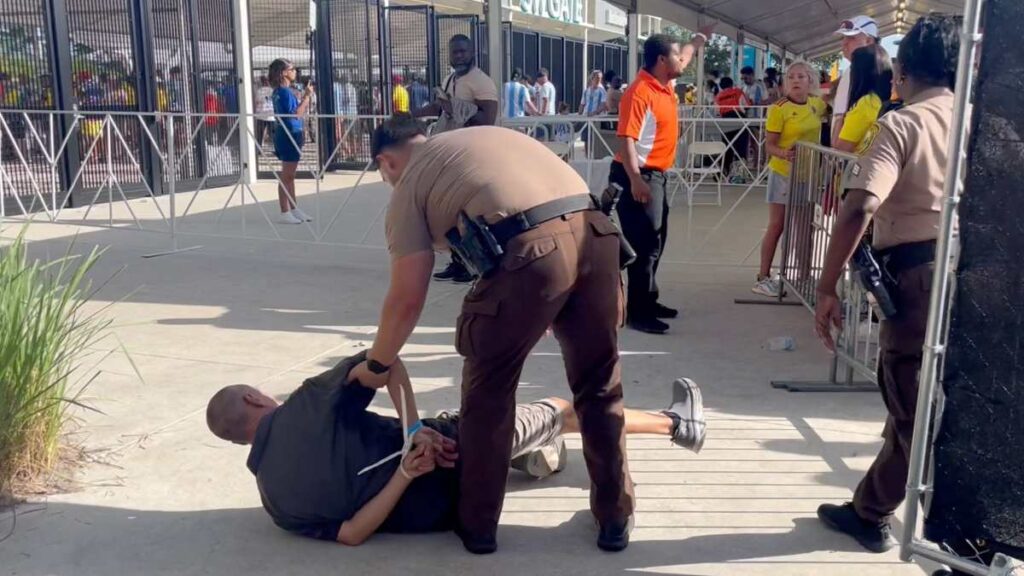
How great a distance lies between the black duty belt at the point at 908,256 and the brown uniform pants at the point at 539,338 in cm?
83

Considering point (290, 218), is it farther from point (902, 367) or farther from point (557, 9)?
point (557, 9)

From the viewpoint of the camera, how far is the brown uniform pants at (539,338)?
2.79 metres

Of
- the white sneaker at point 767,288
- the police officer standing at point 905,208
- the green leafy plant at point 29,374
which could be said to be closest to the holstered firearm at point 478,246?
the police officer standing at point 905,208

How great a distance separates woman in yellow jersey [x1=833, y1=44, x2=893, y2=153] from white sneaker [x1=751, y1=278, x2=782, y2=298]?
1.52 m

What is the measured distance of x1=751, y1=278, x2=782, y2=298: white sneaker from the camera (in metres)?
6.57

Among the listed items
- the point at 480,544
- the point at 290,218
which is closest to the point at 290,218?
the point at 290,218

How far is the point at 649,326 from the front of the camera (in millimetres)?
5711

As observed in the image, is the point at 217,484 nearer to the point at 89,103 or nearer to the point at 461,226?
the point at 461,226

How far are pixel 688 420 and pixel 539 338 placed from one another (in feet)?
3.00

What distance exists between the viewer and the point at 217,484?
358 centimetres

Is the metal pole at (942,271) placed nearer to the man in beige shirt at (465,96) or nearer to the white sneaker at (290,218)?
the man in beige shirt at (465,96)

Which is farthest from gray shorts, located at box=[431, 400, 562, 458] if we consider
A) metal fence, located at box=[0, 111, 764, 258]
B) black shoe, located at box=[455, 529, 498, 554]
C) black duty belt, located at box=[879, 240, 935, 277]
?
metal fence, located at box=[0, 111, 764, 258]

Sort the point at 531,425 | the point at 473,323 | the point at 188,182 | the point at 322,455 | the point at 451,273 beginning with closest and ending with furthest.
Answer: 1. the point at 473,323
2. the point at 322,455
3. the point at 531,425
4. the point at 451,273
5. the point at 188,182

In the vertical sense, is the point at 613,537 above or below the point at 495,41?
below
